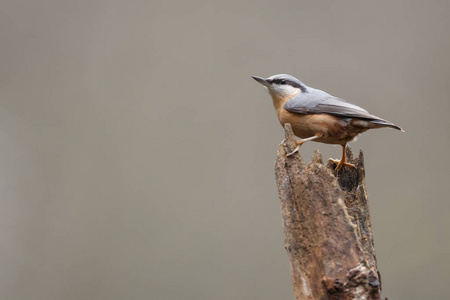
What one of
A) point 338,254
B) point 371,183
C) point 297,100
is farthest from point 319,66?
point 338,254

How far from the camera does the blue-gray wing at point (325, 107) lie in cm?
190

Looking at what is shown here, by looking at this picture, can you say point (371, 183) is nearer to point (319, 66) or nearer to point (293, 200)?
point (319, 66)

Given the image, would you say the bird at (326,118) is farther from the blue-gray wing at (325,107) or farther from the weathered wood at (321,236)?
the weathered wood at (321,236)

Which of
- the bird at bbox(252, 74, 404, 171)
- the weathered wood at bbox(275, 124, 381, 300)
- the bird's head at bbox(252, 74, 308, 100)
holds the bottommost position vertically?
the weathered wood at bbox(275, 124, 381, 300)

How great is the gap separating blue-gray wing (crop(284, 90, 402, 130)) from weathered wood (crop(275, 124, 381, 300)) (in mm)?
293

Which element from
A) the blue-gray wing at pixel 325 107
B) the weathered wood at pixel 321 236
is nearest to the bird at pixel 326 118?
the blue-gray wing at pixel 325 107

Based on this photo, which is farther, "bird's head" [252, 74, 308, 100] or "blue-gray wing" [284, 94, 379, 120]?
"bird's head" [252, 74, 308, 100]

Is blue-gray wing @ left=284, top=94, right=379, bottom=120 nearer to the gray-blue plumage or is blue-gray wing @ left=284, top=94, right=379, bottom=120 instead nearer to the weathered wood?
the gray-blue plumage

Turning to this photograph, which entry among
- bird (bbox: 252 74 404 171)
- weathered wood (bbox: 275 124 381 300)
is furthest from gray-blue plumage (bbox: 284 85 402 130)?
weathered wood (bbox: 275 124 381 300)

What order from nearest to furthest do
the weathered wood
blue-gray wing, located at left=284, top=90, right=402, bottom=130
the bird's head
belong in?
the weathered wood, blue-gray wing, located at left=284, top=90, right=402, bottom=130, the bird's head

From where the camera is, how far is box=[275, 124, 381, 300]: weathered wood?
4.85ft

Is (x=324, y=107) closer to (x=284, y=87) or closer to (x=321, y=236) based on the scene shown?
(x=284, y=87)

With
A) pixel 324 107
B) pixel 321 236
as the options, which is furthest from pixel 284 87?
pixel 321 236

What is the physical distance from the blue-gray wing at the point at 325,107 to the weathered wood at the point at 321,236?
293 millimetres
